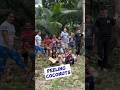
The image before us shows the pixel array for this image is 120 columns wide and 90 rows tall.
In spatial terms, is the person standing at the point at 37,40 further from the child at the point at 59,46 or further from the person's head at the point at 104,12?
the person's head at the point at 104,12

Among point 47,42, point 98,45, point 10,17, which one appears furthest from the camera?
point 98,45

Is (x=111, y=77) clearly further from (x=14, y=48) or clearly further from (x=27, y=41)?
(x=14, y=48)

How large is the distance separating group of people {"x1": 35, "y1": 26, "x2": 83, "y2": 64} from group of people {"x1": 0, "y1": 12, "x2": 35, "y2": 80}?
10 centimetres

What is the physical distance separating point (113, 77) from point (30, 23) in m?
1.19

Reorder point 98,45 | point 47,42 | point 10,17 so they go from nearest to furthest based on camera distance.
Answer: point 10,17 → point 47,42 → point 98,45

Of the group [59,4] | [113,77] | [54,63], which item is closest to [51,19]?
[59,4]

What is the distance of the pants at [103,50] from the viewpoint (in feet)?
17.3

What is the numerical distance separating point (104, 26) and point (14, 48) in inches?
42.4

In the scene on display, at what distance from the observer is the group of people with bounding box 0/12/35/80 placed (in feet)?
16.3

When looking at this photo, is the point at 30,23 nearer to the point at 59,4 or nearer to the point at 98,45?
the point at 59,4

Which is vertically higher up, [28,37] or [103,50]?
[28,37]

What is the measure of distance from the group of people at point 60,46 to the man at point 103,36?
0.76 ft

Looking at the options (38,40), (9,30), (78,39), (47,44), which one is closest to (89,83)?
(78,39)

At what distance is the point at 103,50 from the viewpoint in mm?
5277
